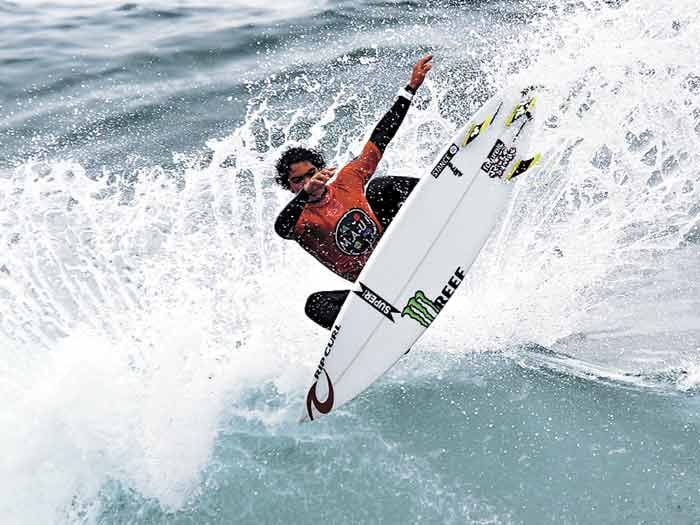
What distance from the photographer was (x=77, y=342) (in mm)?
5965

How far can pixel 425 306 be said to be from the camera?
5.09m

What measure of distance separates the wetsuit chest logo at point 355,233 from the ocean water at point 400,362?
1132mm

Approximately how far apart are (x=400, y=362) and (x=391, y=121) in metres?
1.92

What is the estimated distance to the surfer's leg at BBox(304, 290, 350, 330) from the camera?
17.3 ft

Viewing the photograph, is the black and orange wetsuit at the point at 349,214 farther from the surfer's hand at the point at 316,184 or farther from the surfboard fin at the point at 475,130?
the surfboard fin at the point at 475,130

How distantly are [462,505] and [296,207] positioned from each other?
7.11 ft

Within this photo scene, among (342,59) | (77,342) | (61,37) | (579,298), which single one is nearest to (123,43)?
(61,37)

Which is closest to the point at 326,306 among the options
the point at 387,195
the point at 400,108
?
the point at 387,195

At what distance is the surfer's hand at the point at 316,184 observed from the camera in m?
5.07

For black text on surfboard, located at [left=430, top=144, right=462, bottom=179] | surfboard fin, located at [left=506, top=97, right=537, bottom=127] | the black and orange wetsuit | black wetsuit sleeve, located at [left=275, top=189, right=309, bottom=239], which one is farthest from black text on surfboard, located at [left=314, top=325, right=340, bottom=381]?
surfboard fin, located at [left=506, top=97, right=537, bottom=127]

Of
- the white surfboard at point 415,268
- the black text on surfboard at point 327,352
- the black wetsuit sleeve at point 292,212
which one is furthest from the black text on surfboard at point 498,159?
the black text on surfboard at point 327,352

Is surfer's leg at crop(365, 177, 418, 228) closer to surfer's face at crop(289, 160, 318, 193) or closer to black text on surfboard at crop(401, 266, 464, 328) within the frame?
surfer's face at crop(289, 160, 318, 193)

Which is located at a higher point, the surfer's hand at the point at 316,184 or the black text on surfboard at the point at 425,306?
the surfer's hand at the point at 316,184

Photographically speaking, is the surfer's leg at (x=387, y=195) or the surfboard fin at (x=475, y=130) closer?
the surfboard fin at (x=475, y=130)
